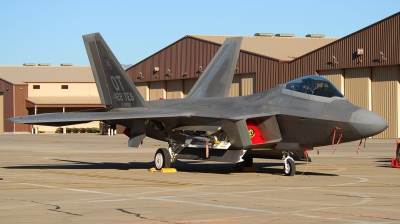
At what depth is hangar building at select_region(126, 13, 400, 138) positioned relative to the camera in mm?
41781

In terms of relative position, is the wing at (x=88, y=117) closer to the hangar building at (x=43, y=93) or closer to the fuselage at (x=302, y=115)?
the fuselage at (x=302, y=115)

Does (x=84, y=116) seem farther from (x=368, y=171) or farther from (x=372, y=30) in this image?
(x=372, y=30)

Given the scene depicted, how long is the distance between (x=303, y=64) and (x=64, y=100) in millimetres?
40691

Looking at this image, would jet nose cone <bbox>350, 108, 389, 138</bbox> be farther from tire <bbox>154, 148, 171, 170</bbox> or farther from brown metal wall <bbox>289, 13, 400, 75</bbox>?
brown metal wall <bbox>289, 13, 400, 75</bbox>

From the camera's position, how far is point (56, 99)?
79.8m

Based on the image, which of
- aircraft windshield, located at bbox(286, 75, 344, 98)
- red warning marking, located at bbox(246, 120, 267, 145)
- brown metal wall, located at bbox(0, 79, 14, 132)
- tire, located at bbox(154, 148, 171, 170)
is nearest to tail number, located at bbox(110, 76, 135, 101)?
tire, located at bbox(154, 148, 171, 170)

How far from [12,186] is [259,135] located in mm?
6524

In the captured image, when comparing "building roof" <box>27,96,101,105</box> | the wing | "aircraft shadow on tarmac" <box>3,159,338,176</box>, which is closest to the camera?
the wing

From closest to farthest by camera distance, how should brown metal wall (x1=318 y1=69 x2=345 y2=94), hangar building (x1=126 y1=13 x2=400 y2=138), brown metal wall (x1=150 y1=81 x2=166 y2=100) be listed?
hangar building (x1=126 y1=13 x2=400 y2=138) < brown metal wall (x1=318 y1=69 x2=345 y2=94) < brown metal wall (x1=150 y1=81 x2=166 y2=100)

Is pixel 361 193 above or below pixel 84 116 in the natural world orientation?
below

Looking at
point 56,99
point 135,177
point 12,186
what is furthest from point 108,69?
point 56,99

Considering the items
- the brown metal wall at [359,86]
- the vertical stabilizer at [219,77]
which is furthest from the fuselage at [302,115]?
the brown metal wall at [359,86]

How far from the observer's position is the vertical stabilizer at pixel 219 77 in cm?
2300

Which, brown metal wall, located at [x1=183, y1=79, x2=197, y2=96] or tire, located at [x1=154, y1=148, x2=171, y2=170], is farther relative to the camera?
brown metal wall, located at [x1=183, y1=79, x2=197, y2=96]
